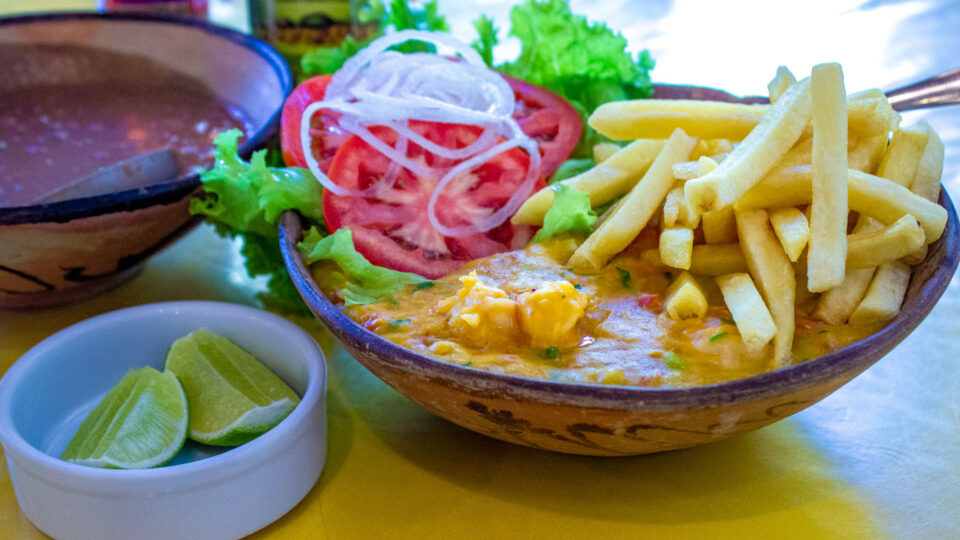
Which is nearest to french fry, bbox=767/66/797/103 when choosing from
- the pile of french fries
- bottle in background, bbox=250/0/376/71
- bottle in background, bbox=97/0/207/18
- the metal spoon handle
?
the pile of french fries

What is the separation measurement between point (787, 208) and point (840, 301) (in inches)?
7.6

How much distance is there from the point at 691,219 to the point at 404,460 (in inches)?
28.5

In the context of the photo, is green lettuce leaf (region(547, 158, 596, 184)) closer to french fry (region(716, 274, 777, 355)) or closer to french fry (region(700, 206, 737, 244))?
french fry (region(700, 206, 737, 244))

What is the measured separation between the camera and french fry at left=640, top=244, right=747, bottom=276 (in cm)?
159

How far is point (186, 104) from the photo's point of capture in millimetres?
2766

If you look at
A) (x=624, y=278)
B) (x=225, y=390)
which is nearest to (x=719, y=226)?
(x=624, y=278)

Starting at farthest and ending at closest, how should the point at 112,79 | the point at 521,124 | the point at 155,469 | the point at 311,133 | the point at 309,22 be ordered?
the point at 309,22 → the point at 112,79 → the point at 521,124 → the point at 311,133 → the point at 155,469

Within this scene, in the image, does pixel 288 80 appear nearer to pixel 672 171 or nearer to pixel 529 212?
pixel 529 212

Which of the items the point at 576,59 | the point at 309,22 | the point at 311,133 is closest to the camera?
the point at 311,133

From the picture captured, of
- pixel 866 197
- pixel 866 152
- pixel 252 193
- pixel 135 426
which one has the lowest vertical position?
pixel 135 426

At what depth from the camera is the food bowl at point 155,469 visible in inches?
54.7

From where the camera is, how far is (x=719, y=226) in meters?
1.61

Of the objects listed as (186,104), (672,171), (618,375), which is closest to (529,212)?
(672,171)

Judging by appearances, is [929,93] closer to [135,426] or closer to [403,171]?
[403,171]
